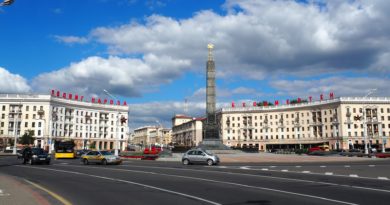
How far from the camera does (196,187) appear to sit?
16.4 meters

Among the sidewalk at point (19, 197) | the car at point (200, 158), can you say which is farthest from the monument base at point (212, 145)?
the sidewalk at point (19, 197)

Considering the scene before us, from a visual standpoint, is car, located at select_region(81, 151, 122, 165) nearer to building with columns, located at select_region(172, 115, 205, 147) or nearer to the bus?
the bus

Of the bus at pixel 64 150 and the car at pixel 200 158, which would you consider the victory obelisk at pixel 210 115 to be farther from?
the car at pixel 200 158

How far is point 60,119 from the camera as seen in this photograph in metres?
131

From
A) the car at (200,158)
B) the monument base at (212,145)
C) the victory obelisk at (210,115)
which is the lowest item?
the car at (200,158)

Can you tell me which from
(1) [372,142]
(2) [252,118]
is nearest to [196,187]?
(1) [372,142]

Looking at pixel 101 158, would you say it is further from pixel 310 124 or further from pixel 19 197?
pixel 310 124

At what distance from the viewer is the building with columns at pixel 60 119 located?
12275 centimetres

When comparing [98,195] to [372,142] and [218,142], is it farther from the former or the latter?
[372,142]

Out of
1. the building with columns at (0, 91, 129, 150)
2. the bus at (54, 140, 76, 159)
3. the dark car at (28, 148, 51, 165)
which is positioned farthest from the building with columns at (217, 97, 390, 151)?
the dark car at (28, 148, 51, 165)

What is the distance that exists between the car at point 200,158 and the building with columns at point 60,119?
259 ft

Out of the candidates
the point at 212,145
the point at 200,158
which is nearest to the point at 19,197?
the point at 200,158

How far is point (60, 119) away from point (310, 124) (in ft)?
277

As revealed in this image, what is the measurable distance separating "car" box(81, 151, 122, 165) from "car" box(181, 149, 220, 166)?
635 centimetres
